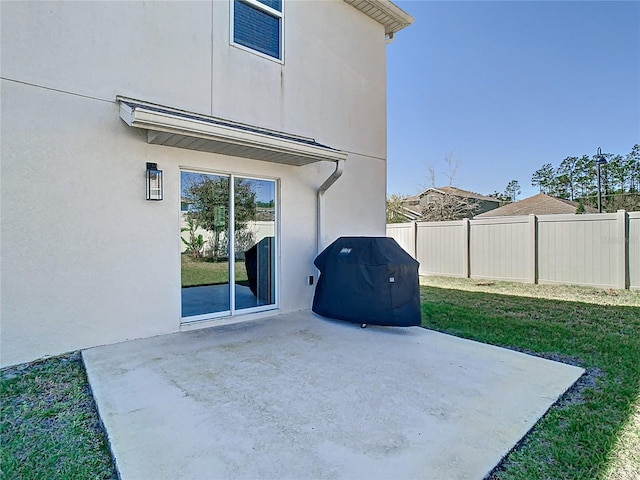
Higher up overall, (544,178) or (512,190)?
(544,178)

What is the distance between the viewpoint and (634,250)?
8.95 m

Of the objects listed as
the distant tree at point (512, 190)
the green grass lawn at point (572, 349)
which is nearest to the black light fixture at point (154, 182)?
the green grass lawn at point (572, 349)

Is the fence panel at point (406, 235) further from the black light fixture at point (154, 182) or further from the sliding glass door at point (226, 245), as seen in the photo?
the black light fixture at point (154, 182)

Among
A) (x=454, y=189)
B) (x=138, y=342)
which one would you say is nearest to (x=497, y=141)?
(x=454, y=189)

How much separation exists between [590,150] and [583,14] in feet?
55.1

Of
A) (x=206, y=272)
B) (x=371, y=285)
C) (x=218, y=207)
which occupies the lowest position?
(x=371, y=285)

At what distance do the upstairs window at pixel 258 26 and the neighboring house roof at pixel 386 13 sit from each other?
6.69 ft

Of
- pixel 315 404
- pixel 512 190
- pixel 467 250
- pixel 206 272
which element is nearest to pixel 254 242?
pixel 206 272

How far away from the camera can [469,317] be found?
6.41m

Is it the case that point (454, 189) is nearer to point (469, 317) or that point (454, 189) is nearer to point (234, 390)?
point (469, 317)

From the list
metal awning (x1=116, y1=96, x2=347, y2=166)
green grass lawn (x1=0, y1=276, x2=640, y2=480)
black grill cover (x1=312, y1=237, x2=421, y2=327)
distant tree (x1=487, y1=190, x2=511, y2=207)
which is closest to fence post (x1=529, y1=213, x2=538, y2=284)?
green grass lawn (x1=0, y1=276, x2=640, y2=480)

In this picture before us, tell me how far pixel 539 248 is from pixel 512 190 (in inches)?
1258

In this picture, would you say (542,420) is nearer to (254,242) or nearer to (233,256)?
(233,256)

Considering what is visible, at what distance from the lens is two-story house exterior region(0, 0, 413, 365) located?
13.2 feet
